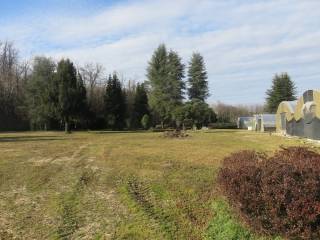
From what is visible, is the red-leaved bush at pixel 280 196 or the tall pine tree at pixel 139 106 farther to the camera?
the tall pine tree at pixel 139 106

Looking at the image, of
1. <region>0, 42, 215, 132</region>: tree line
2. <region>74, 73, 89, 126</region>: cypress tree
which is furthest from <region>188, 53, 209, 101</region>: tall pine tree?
<region>74, 73, 89, 126</region>: cypress tree

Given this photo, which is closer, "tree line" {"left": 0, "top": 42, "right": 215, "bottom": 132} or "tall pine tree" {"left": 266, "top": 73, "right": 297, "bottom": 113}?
"tree line" {"left": 0, "top": 42, "right": 215, "bottom": 132}

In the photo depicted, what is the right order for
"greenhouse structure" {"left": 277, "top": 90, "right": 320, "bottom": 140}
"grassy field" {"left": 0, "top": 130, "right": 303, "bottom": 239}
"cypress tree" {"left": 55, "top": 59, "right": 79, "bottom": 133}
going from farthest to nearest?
"cypress tree" {"left": 55, "top": 59, "right": 79, "bottom": 133} < "greenhouse structure" {"left": 277, "top": 90, "right": 320, "bottom": 140} < "grassy field" {"left": 0, "top": 130, "right": 303, "bottom": 239}

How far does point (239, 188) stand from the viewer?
719cm

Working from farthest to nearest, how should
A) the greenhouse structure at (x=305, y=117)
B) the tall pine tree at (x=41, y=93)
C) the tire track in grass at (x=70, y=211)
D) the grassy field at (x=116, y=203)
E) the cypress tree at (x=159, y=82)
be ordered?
the cypress tree at (x=159, y=82) → the tall pine tree at (x=41, y=93) → the greenhouse structure at (x=305, y=117) → the tire track in grass at (x=70, y=211) → the grassy field at (x=116, y=203)

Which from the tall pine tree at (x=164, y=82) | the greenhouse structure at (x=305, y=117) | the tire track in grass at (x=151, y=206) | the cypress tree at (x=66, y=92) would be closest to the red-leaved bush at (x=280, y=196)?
the tire track in grass at (x=151, y=206)

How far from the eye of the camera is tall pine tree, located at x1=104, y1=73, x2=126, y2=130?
62812 millimetres

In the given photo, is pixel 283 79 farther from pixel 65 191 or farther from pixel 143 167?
pixel 65 191

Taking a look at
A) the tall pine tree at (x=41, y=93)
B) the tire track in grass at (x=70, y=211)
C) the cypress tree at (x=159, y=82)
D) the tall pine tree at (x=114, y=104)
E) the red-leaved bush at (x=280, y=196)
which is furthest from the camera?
the cypress tree at (x=159, y=82)

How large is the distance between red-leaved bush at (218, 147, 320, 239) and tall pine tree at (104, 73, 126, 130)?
55.6 metres

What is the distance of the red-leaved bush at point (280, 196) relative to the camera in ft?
20.8

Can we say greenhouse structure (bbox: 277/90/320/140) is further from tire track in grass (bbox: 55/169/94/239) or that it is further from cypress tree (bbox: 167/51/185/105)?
cypress tree (bbox: 167/51/185/105)

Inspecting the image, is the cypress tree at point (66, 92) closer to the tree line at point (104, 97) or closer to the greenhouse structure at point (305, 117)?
the tree line at point (104, 97)

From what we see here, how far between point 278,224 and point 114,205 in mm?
4713
